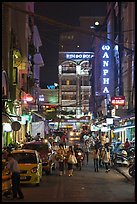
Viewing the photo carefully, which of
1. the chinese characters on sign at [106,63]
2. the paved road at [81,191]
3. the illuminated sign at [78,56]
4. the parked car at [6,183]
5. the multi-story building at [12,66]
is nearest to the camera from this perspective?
the paved road at [81,191]

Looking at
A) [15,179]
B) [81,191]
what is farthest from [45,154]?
[15,179]

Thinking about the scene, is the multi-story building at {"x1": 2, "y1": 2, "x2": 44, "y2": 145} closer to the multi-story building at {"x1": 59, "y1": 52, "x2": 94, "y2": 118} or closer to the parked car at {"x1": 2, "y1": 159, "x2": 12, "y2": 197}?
the parked car at {"x1": 2, "y1": 159, "x2": 12, "y2": 197}

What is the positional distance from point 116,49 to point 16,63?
52.8ft

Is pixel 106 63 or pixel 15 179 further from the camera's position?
pixel 106 63

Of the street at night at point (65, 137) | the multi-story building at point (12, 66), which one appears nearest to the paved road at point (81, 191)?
the street at night at point (65, 137)

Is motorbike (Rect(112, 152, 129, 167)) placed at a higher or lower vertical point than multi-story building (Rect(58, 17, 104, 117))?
lower

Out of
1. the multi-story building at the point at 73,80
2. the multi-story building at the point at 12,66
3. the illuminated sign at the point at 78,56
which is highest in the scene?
the illuminated sign at the point at 78,56

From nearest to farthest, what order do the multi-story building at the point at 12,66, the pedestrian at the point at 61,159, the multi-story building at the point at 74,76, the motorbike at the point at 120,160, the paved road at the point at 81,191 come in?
the paved road at the point at 81,191 → the pedestrian at the point at 61,159 → the motorbike at the point at 120,160 → the multi-story building at the point at 12,66 → the multi-story building at the point at 74,76

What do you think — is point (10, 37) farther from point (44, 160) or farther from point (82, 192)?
point (82, 192)

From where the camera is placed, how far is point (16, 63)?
44.3m

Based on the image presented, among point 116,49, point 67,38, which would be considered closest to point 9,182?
point 116,49

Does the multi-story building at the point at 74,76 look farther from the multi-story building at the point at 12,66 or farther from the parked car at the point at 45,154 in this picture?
the parked car at the point at 45,154

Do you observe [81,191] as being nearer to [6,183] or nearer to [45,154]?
[6,183]

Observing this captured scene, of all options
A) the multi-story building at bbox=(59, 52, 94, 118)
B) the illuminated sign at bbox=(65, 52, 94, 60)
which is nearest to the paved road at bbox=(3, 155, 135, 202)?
the multi-story building at bbox=(59, 52, 94, 118)
